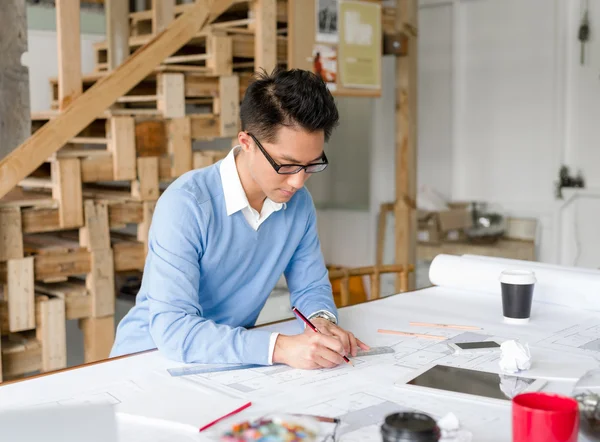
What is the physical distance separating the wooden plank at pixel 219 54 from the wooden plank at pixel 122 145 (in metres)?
0.56

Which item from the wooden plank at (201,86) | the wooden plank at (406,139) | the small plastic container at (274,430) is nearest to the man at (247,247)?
the small plastic container at (274,430)

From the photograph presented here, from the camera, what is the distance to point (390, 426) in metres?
0.99

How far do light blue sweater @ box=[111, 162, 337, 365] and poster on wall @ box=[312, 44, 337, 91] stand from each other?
1980 mm

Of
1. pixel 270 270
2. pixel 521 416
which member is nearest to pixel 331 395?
pixel 521 416

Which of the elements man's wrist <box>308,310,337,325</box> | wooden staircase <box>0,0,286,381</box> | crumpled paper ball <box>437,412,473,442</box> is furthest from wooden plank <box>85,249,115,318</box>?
crumpled paper ball <box>437,412,473,442</box>

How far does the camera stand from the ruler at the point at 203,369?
5.33 ft

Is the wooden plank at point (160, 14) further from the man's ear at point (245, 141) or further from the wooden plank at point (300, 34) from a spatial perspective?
the man's ear at point (245, 141)

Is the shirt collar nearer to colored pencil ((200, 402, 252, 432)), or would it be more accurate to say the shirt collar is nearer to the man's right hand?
the man's right hand

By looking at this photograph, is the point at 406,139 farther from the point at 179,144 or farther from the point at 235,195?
the point at 235,195

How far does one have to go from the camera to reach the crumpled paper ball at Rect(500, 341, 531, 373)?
1594 mm

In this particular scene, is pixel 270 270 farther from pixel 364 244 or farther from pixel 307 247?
pixel 364 244

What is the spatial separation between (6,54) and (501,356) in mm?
2800

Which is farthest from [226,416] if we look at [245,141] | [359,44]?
[359,44]

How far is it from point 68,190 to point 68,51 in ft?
2.14
